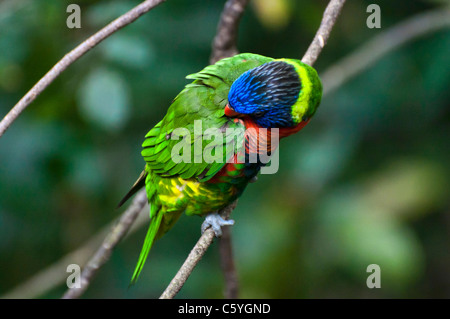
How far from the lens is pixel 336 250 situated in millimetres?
2857

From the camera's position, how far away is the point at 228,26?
6.81 ft

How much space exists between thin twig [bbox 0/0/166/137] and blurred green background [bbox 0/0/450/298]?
30.9 inches

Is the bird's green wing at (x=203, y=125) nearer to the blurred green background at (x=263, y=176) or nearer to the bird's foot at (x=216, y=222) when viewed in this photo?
the bird's foot at (x=216, y=222)

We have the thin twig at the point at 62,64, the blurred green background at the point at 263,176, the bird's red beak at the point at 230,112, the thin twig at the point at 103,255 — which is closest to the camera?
the thin twig at the point at 62,64

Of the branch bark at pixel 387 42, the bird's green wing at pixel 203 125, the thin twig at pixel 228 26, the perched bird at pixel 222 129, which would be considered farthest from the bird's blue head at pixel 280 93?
the branch bark at pixel 387 42

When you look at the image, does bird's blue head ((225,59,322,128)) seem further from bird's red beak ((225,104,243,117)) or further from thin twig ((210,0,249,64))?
thin twig ((210,0,249,64))

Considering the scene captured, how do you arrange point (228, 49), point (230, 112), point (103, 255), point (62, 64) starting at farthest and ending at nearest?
point (228, 49) < point (103, 255) < point (230, 112) < point (62, 64)

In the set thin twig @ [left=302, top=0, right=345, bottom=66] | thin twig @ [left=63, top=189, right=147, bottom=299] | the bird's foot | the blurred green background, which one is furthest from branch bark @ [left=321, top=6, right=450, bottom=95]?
thin twig @ [left=63, top=189, right=147, bottom=299]

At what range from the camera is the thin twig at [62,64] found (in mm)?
1366

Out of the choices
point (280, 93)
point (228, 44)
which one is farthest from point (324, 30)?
point (228, 44)

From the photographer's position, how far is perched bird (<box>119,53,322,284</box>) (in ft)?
5.21

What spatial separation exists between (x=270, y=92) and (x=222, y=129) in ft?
0.83

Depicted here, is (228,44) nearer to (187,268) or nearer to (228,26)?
(228,26)
